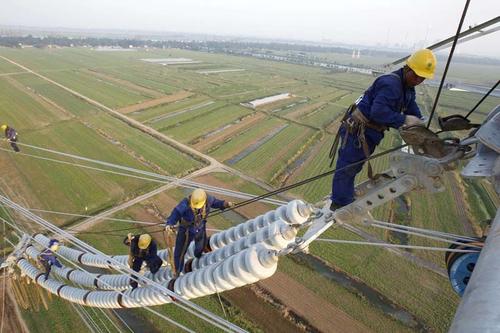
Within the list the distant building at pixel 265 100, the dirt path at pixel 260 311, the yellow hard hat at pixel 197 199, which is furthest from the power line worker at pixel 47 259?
the distant building at pixel 265 100

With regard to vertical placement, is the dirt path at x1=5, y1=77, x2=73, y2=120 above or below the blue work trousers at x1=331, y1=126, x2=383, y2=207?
below

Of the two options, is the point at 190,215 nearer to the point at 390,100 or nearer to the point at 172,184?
the point at 390,100

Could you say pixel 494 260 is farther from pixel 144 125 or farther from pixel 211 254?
pixel 144 125

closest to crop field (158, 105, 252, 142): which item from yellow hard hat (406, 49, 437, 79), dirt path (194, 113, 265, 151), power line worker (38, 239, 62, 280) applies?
dirt path (194, 113, 265, 151)

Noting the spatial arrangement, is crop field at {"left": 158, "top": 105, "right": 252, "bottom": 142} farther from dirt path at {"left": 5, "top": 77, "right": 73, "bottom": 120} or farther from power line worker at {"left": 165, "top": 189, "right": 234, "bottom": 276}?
power line worker at {"left": 165, "top": 189, "right": 234, "bottom": 276}

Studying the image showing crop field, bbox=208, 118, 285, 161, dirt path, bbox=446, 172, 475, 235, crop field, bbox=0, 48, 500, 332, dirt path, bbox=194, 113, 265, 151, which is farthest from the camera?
dirt path, bbox=194, 113, 265, 151

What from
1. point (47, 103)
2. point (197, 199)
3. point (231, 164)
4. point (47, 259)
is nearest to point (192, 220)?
point (197, 199)
